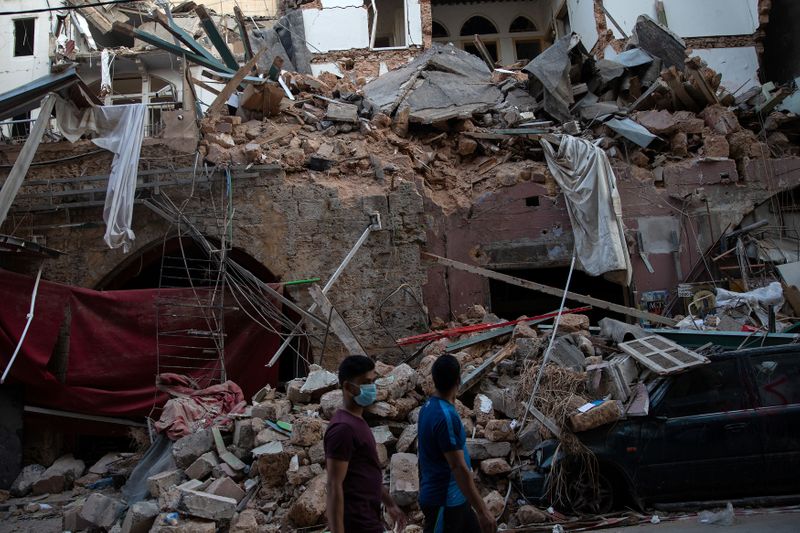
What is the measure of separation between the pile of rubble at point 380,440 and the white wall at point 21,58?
71.7 feet

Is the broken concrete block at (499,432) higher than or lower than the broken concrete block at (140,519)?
higher

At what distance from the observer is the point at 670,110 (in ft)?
40.2

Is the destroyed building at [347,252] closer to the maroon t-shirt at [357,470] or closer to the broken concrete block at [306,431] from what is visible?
the broken concrete block at [306,431]

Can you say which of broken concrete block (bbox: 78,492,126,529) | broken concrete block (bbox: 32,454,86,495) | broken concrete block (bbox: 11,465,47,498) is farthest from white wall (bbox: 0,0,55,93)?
broken concrete block (bbox: 78,492,126,529)

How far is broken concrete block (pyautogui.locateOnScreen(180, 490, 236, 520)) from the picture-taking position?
579 centimetres

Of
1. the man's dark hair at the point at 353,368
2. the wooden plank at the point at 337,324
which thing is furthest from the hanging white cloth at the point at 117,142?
the man's dark hair at the point at 353,368

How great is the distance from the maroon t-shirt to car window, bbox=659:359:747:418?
11.3ft

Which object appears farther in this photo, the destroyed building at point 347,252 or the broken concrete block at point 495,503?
the destroyed building at point 347,252

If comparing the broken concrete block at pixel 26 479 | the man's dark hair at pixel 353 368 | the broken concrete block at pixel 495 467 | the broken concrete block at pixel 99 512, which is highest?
the man's dark hair at pixel 353 368

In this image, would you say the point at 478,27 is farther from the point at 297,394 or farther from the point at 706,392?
the point at 706,392

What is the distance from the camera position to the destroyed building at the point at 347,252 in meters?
6.70

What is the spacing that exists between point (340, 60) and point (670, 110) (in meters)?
8.87

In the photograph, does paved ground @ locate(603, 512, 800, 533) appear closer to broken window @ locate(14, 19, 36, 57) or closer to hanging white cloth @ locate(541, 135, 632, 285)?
hanging white cloth @ locate(541, 135, 632, 285)

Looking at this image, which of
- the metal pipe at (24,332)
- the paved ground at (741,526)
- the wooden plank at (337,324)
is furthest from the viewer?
the wooden plank at (337,324)
